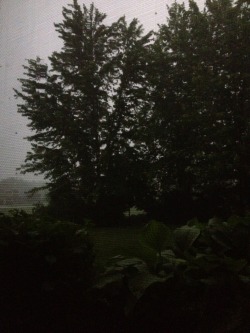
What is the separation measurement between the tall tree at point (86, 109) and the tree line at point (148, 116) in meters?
0.04

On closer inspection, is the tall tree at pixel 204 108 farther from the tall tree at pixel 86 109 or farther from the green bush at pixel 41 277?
the green bush at pixel 41 277

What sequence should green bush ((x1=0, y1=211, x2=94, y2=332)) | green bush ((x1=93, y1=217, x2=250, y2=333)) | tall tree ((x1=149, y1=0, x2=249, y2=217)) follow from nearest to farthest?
1. green bush ((x1=93, y1=217, x2=250, y2=333))
2. green bush ((x1=0, y1=211, x2=94, y2=332))
3. tall tree ((x1=149, y1=0, x2=249, y2=217))

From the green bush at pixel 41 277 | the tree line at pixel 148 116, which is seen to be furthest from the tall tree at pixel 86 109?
the green bush at pixel 41 277

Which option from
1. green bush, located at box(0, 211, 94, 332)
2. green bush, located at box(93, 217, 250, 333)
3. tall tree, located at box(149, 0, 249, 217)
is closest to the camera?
green bush, located at box(93, 217, 250, 333)

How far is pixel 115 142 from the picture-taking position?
12.4 metres

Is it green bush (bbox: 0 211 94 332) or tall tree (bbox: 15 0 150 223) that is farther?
tall tree (bbox: 15 0 150 223)

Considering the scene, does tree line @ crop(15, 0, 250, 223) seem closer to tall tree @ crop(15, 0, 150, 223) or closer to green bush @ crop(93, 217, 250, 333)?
tall tree @ crop(15, 0, 150, 223)

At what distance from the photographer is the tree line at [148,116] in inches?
413

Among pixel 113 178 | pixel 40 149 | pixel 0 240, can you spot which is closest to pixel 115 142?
pixel 113 178

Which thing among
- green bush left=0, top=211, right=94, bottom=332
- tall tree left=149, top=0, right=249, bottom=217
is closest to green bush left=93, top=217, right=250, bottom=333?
green bush left=0, top=211, right=94, bottom=332

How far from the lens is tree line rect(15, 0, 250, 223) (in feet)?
34.4

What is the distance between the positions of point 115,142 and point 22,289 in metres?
11.3

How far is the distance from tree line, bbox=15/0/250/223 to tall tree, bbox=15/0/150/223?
0.04 metres

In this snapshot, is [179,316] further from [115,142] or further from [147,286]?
[115,142]
